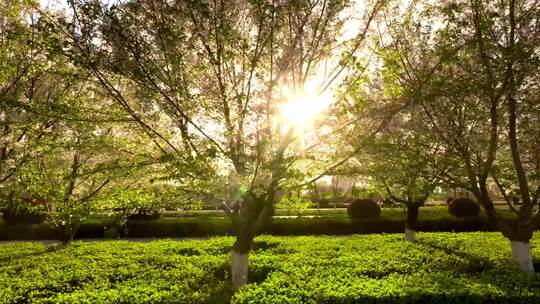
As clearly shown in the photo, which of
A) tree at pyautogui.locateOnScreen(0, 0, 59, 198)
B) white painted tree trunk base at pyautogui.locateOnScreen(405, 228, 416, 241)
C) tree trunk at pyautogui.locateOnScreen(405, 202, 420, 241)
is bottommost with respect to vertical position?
white painted tree trunk base at pyautogui.locateOnScreen(405, 228, 416, 241)

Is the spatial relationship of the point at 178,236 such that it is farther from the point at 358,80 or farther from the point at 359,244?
the point at 358,80

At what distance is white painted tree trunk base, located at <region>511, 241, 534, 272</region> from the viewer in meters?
10.2

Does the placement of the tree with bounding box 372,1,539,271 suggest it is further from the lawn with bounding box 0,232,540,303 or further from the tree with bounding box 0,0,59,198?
the tree with bounding box 0,0,59,198

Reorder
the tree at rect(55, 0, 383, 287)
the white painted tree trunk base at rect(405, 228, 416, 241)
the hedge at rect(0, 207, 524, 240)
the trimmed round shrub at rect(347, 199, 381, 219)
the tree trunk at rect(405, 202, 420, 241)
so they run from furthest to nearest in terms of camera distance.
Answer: the trimmed round shrub at rect(347, 199, 381, 219) < the hedge at rect(0, 207, 524, 240) < the white painted tree trunk base at rect(405, 228, 416, 241) < the tree trunk at rect(405, 202, 420, 241) < the tree at rect(55, 0, 383, 287)

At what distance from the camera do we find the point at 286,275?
31.5 feet

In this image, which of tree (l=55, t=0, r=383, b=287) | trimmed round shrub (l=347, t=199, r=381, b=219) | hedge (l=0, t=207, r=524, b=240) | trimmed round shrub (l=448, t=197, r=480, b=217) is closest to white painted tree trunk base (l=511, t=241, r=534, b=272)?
tree (l=55, t=0, r=383, b=287)

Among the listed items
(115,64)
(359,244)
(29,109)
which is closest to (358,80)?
(115,64)

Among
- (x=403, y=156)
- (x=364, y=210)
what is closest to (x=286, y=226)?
(x=364, y=210)

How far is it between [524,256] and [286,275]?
5.42 meters

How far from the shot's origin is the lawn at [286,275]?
7.81 meters

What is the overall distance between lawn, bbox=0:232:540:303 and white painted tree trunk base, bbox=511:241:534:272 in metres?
0.26

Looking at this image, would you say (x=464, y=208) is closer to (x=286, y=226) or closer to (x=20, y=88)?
(x=286, y=226)

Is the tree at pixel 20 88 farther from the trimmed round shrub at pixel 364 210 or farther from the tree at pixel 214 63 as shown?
the trimmed round shrub at pixel 364 210

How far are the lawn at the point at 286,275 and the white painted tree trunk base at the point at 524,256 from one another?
0.26 meters
